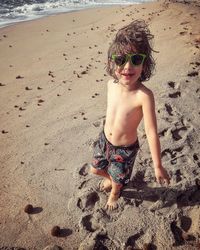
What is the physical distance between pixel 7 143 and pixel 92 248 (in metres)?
2.11

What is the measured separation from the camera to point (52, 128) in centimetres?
479

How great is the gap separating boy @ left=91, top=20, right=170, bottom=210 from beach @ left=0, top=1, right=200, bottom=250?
374 millimetres

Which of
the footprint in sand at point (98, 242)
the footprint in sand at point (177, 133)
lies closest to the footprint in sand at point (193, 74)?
the footprint in sand at point (177, 133)

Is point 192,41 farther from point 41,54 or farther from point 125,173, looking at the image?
point 125,173

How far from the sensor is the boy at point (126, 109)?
2.85 m

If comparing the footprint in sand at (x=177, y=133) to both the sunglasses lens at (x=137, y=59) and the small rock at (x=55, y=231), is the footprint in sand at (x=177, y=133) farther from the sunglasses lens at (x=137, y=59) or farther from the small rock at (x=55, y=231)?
the small rock at (x=55, y=231)

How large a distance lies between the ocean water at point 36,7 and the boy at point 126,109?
7472 mm

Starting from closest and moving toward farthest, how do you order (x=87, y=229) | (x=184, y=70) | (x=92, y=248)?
Answer: 1. (x=92, y=248)
2. (x=87, y=229)
3. (x=184, y=70)

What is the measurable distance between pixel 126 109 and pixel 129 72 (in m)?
0.36

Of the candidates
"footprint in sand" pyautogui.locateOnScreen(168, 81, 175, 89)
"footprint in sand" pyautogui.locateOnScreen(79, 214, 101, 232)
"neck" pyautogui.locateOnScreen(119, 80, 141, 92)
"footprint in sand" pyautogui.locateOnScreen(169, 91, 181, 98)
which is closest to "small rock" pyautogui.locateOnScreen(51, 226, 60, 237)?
"footprint in sand" pyautogui.locateOnScreen(79, 214, 101, 232)

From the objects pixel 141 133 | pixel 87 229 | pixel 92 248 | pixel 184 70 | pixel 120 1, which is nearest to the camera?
pixel 92 248

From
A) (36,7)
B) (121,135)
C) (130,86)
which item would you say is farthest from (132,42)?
(36,7)

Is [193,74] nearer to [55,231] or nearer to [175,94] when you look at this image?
[175,94]

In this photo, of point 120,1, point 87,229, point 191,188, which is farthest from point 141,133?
point 120,1
